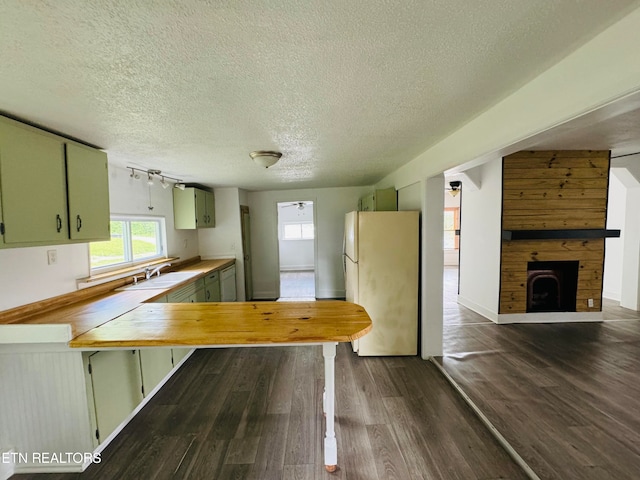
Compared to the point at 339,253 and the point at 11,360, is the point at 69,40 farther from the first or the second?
the point at 339,253

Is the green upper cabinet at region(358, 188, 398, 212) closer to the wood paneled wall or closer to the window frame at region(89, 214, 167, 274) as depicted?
the wood paneled wall

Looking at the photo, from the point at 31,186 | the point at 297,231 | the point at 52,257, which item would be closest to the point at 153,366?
the point at 52,257

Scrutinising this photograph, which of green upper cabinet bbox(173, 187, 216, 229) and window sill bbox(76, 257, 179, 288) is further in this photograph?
green upper cabinet bbox(173, 187, 216, 229)

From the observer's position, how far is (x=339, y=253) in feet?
18.9

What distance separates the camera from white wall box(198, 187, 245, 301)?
5.09 m

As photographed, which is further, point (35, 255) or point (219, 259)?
point (219, 259)

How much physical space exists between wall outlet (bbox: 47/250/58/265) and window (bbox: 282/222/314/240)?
718 centimetres

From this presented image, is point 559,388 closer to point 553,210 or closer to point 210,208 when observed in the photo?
point 553,210

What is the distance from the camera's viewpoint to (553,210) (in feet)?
12.9

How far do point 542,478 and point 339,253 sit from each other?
4353 millimetres

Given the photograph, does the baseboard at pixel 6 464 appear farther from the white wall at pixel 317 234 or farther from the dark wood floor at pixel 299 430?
the white wall at pixel 317 234

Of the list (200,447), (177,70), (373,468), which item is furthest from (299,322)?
(177,70)

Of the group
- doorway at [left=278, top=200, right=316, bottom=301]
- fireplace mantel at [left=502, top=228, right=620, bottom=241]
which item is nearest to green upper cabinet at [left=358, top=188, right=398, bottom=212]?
fireplace mantel at [left=502, top=228, right=620, bottom=241]

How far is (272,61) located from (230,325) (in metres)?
1.51
